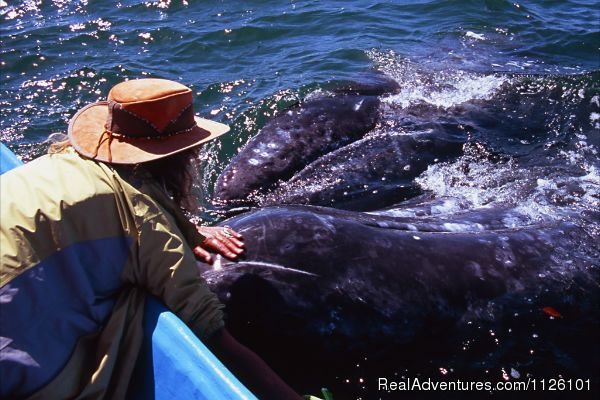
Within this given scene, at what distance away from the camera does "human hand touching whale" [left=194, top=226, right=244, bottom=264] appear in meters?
3.68

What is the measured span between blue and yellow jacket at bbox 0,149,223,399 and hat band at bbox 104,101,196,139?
203 millimetres

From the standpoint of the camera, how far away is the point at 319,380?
3.87 meters

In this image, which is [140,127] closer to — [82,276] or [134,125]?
[134,125]

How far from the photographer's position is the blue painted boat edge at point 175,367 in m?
2.63

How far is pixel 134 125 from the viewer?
2854 mm

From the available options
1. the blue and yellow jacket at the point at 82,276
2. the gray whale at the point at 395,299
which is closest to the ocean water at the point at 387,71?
the gray whale at the point at 395,299

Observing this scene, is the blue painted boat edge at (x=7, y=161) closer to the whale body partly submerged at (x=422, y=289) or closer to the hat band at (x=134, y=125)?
the whale body partly submerged at (x=422, y=289)

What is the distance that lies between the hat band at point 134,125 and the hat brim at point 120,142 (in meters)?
0.02

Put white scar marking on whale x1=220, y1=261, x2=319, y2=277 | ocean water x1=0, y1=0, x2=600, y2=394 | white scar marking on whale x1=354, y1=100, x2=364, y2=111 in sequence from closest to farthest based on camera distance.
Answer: white scar marking on whale x1=220, y1=261, x2=319, y2=277, ocean water x1=0, y1=0, x2=600, y2=394, white scar marking on whale x1=354, y1=100, x2=364, y2=111

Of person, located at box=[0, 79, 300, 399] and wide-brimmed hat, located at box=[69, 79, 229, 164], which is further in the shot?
wide-brimmed hat, located at box=[69, 79, 229, 164]

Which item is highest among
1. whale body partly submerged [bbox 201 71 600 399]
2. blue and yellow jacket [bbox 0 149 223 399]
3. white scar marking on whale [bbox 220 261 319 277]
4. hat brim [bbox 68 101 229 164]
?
hat brim [bbox 68 101 229 164]

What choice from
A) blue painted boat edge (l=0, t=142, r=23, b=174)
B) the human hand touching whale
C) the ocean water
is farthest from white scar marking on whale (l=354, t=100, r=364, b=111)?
blue painted boat edge (l=0, t=142, r=23, b=174)

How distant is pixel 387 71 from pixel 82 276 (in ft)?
23.4

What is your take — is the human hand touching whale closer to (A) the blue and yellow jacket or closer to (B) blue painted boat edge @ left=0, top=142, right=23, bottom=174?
(A) the blue and yellow jacket
